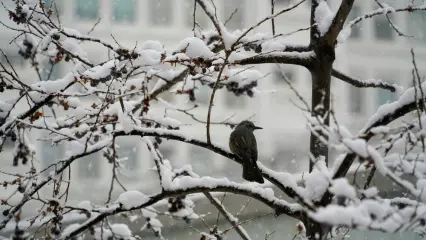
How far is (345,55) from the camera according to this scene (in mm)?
24125

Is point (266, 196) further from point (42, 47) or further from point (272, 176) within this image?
point (42, 47)

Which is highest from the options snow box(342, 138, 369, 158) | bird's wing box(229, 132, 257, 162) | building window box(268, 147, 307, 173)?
snow box(342, 138, 369, 158)

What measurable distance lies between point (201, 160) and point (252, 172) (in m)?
18.4

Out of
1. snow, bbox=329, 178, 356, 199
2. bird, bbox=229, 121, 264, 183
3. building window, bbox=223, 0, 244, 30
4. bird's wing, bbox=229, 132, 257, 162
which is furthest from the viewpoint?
building window, bbox=223, 0, 244, 30

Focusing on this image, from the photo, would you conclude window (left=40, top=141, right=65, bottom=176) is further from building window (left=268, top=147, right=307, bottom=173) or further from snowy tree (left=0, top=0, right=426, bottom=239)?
snowy tree (left=0, top=0, right=426, bottom=239)

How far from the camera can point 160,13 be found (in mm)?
21297

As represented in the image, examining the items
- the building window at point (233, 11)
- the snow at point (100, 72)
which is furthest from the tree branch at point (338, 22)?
the building window at point (233, 11)

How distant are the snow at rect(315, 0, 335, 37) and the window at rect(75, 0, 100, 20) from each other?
17082 mm

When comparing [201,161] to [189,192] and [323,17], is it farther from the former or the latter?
[189,192]

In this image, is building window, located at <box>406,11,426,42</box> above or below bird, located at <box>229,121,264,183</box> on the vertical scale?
above

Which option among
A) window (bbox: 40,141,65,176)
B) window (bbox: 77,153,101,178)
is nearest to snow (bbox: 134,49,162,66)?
window (bbox: 40,141,65,176)

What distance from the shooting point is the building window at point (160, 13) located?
2103cm

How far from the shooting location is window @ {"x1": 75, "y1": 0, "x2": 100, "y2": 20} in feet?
64.1

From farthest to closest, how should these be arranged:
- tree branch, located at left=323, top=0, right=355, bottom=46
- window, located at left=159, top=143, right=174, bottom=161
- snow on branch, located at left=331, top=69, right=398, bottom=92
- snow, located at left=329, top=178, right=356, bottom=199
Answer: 1. window, located at left=159, top=143, right=174, bottom=161
2. snow on branch, located at left=331, top=69, right=398, bottom=92
3. tree branch, located at left=323, top=0, right=355, bottom=46
4. snow, located at left=329, top=178, right=356, bottom=199
